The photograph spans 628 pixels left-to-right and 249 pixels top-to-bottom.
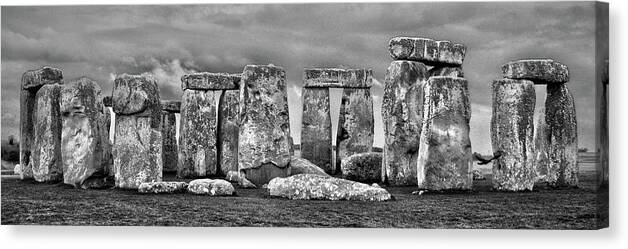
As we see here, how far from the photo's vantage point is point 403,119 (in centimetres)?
2089

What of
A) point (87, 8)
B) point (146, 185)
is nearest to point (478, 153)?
point (146, 185)

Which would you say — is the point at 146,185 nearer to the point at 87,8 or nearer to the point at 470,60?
the point at 87,8

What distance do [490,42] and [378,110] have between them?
6.06 m

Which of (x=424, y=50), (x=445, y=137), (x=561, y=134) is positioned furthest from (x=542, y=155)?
(x=424, y=50)

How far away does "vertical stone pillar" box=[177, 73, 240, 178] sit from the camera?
23.8 m

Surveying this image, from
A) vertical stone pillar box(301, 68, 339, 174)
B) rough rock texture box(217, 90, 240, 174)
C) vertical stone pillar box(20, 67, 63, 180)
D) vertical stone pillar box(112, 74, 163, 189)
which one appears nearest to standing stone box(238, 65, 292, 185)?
vertical stone pillar box(112, 74, 163, 189)

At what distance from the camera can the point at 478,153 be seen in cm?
1986

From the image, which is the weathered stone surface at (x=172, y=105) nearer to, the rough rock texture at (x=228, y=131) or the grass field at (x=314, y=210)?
the rough rock texture at (x=228, y=131)

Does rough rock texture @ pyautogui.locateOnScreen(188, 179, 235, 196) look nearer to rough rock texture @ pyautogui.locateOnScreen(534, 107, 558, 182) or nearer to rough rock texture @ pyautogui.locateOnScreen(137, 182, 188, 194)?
rough rock texture @ pyautogui.locateOnScreen(137, 182, 188, 194)

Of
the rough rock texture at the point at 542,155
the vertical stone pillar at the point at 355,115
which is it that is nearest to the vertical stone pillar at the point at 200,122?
the vertical stone pillar at the point at 355,115

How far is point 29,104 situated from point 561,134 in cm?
979

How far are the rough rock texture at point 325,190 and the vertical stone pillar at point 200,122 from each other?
5.13m

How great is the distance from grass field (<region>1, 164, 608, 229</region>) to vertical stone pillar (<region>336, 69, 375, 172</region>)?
709cm

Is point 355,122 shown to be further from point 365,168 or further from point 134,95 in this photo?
point 134,95
